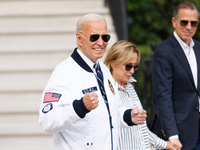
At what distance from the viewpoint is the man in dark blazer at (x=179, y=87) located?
3490mm

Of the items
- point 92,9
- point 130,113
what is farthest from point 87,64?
point 92,9

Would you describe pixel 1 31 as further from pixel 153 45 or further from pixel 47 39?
pixel 153 45

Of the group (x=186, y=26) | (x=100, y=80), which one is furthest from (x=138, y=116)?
(x=186, y=26)

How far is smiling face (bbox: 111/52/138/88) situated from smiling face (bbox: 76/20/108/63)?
2.07 feet

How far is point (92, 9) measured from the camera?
5758mm

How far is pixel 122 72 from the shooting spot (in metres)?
3.16

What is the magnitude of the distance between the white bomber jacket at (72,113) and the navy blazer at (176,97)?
107 centimetres

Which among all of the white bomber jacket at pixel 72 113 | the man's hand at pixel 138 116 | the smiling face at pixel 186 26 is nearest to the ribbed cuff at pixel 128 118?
the man's hand at pixel 138 116

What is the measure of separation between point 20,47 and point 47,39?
0.40 m

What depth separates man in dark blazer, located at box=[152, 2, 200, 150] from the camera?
11.5 feet

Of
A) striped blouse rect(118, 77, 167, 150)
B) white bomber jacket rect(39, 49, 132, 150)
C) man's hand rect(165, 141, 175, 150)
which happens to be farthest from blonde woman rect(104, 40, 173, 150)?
white bomber jacket rect(39, 49, 132, 150)

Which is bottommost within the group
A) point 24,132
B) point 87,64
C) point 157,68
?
point 24,132

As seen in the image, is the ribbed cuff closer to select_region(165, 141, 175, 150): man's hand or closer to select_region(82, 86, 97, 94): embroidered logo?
select_region(82, 86, 97, 94): embroidered logo

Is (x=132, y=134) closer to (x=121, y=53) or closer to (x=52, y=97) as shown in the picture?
(x=121, y=53)
